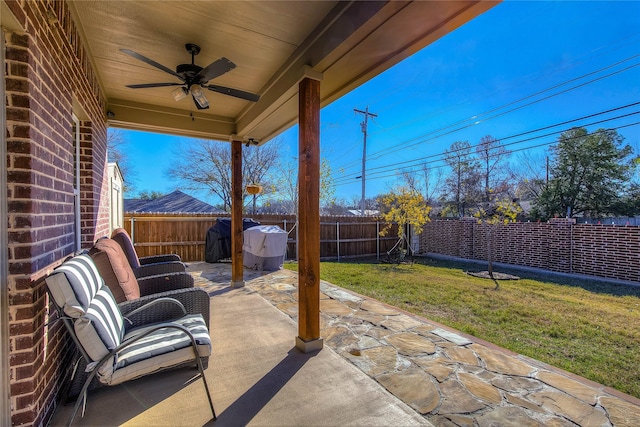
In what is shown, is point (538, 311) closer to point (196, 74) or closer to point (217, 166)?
point (196, 74)

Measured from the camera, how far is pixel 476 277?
716 cm

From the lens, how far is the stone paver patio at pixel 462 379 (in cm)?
187

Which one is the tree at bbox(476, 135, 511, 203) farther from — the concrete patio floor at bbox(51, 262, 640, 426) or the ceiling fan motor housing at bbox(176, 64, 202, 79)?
the ceiling fan motor housing at bbox(176, 64, 202, 79)

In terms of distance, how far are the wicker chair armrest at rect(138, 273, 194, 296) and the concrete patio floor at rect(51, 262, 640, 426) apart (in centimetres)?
66

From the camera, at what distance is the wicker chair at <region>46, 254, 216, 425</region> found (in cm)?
155

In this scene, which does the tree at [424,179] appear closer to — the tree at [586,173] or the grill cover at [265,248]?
the tree at [586,173]

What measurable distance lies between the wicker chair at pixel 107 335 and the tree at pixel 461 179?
16.5 meters

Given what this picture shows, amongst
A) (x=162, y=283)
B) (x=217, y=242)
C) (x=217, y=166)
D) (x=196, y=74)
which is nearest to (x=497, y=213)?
(x=217, y=242)

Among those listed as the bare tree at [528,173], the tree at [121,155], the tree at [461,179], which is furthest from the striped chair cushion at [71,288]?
the bare tree at [528,173]

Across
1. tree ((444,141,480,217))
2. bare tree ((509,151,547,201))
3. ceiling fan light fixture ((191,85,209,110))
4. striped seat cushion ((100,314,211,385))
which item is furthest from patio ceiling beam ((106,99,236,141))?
bare tree ((509,151,547,201))

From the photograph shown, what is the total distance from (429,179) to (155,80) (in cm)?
1956

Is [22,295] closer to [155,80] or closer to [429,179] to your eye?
[155,80]

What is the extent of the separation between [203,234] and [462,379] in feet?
25.6

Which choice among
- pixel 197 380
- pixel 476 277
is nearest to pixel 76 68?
pixel 197 380
